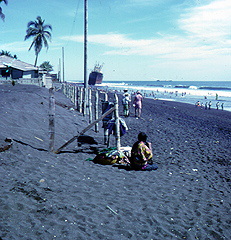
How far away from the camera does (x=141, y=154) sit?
6.66 metres

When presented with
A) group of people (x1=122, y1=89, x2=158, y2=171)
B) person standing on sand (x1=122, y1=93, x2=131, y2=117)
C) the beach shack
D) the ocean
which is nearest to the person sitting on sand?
group of people (x1=122, y1=89, x2=158, y2=171)

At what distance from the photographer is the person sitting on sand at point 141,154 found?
663 centimetres

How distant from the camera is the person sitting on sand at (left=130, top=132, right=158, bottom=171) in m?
6.63

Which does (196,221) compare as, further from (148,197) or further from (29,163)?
(29,163)

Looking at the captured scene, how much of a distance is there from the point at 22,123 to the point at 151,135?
19.5 feet

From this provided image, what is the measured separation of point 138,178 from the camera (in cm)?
632

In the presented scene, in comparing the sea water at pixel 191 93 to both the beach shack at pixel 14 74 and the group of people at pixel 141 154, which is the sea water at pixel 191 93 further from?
the group of people at pixel 141 154

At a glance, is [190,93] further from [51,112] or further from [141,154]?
[51,112]

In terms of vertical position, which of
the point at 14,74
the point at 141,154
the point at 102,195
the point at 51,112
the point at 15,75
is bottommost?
the point at 102,195

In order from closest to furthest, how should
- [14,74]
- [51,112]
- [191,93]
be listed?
[51,112] → [14,74] → [191,93]

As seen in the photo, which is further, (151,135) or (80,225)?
(151,135)

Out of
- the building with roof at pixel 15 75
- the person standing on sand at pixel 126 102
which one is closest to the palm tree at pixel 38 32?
the building with roof at pixel 15 75

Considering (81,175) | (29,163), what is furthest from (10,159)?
(81,175)

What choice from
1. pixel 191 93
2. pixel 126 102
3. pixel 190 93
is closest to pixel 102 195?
pixel 126 102
